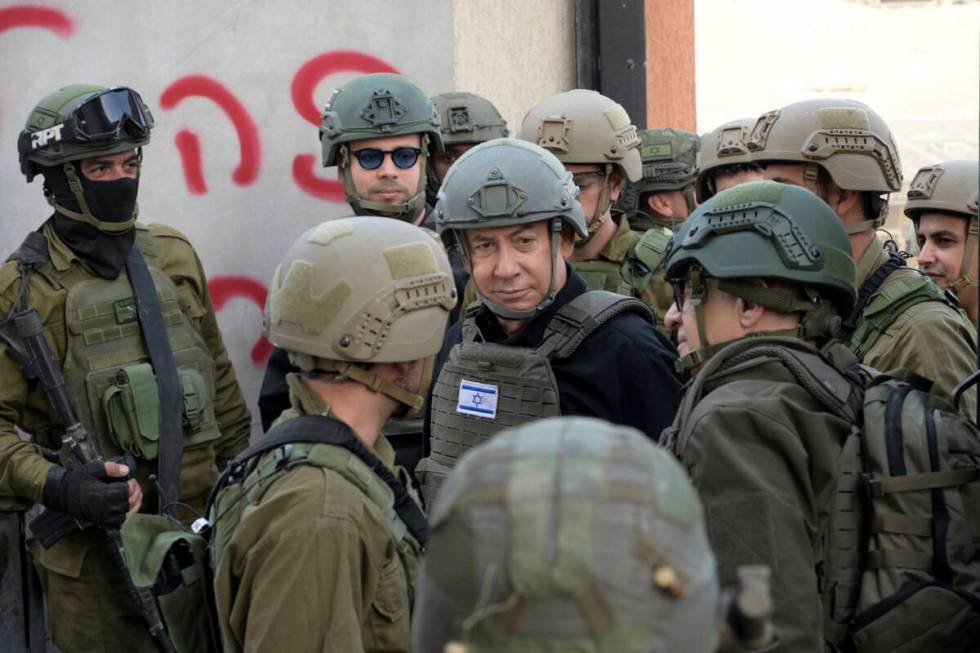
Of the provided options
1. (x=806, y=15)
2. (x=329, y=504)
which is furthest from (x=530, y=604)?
(x=806, y=15)

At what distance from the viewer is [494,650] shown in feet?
4.90

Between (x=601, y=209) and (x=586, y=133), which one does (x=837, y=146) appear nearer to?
(x=601, y=209)

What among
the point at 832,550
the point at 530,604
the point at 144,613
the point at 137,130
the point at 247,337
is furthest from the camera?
the point at 247,337

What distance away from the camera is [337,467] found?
271cm

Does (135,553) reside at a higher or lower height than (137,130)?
lower

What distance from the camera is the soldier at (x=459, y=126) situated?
20.0ft

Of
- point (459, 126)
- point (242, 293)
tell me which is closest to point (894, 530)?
point (459, 126)

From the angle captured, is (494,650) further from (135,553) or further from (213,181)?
(213,181)

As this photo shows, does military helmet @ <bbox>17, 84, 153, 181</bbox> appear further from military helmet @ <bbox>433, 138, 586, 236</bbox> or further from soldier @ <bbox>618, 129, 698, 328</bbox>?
soldier @ <bbox>618, 129, 698, 328</bbox>

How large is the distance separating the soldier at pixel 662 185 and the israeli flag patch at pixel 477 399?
2.79 metres

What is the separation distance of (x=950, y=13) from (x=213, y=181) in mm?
25355

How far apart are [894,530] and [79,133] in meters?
3.06

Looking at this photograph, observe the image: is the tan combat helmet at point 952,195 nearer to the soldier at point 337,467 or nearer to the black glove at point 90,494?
the soldier at point 337,467

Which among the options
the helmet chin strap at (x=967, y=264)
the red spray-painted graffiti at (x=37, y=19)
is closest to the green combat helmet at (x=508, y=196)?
the helmet chin strap at (x=967, y=264)
